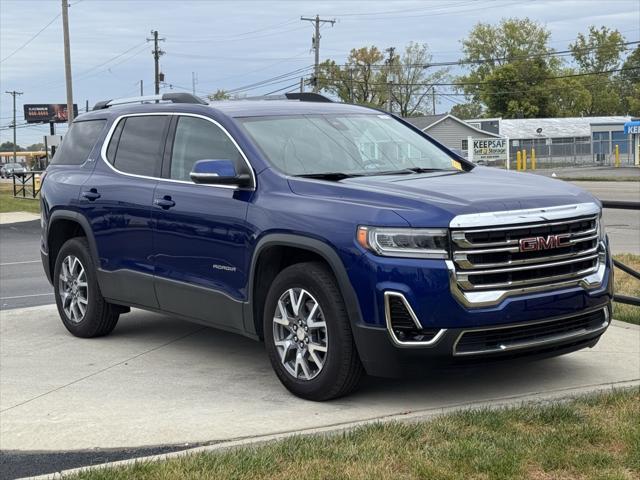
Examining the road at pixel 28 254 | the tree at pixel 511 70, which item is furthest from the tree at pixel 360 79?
the road at pixel 28 254

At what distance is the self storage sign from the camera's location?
195ft

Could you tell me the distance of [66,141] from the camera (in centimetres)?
848

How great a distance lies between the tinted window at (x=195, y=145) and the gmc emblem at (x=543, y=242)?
2094mm

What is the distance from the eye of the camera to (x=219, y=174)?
19.9 feet

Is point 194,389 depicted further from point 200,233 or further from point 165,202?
point 165,202

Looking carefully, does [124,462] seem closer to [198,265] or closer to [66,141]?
[198,265]

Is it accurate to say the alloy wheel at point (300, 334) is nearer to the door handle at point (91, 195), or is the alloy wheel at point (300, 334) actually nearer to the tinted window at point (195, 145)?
the tinted window at point (195, 145)

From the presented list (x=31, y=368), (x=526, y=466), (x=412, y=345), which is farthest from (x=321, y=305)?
(x=31, y=368)

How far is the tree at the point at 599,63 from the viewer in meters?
108

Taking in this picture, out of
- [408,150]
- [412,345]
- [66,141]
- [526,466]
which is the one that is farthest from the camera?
[66,141]

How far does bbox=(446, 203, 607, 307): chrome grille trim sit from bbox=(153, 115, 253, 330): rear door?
1520 millimetres

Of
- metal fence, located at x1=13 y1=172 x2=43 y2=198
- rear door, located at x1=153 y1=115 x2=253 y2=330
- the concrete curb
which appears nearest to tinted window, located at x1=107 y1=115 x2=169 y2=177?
rear door, located at x1=153 y1=115 x2=253 y2=330

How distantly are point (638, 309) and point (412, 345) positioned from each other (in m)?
4.07

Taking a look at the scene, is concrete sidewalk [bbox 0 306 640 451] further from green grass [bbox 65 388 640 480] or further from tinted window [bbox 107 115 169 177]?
tinted window [bbox 107 115 169 177]
